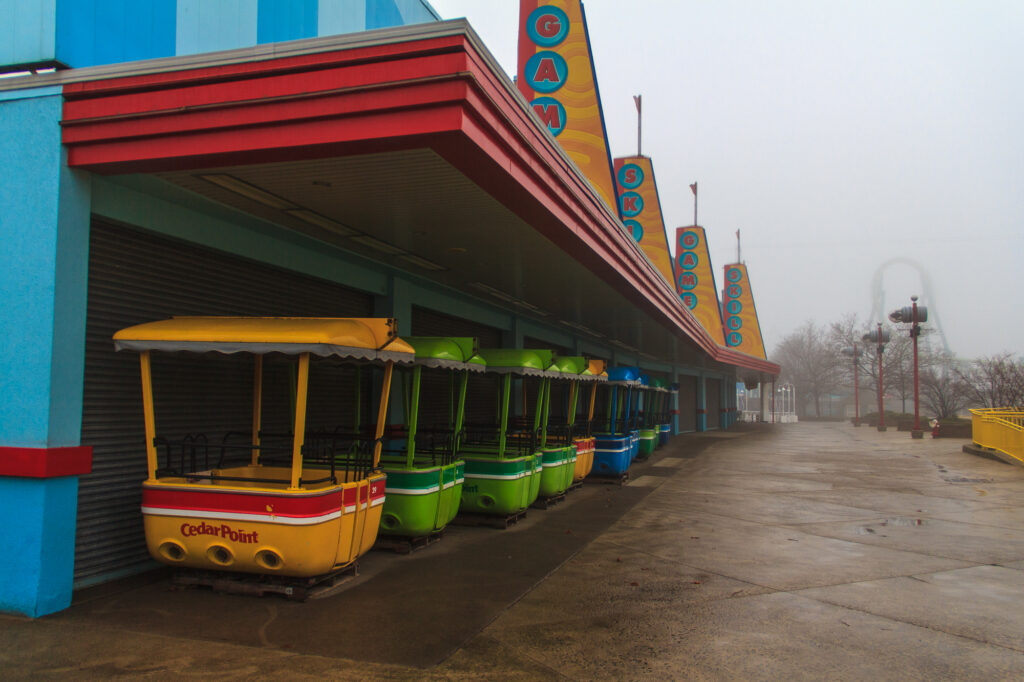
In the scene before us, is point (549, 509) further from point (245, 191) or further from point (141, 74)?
point (141, 74)

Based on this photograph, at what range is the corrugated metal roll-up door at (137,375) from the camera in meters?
6.26

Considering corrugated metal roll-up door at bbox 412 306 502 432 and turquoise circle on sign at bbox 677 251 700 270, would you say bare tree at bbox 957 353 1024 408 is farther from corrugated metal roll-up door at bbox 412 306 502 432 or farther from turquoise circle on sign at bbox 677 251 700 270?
corrugated metal roll-up door at bbox 412 306 502 432

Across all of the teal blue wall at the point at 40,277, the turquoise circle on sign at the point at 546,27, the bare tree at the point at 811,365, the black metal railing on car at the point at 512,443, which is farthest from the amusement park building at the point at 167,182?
the bare tree at the point at 811,365

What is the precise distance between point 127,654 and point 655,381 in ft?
70.6

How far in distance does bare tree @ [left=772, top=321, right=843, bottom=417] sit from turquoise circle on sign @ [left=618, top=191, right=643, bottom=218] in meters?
54.8

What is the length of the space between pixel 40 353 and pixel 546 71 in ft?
35.1

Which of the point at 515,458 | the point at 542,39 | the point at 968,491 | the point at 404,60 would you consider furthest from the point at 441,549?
the point at 968,491

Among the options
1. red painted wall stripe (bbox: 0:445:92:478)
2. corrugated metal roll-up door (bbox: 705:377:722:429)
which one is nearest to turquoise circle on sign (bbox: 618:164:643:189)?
red painted wall stripe (bbox: 0:445:92:478)

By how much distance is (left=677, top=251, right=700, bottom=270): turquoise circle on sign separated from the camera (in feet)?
112

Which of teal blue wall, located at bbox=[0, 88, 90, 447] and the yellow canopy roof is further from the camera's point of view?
the yellow canopy roof

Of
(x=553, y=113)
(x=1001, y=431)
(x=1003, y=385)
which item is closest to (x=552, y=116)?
(x=553, y=113)

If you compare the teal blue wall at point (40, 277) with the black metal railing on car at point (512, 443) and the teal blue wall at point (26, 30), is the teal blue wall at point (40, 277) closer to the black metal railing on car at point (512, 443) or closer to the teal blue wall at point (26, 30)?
the teal blue wall at point (26, 30)

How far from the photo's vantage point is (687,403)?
42.0 meters

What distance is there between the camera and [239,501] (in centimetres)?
588
